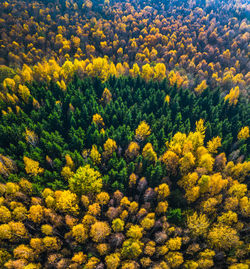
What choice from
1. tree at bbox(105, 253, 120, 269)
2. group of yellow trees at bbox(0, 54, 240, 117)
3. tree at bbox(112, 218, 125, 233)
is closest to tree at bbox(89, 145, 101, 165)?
tree at bbox(112, 218, 125, 233)

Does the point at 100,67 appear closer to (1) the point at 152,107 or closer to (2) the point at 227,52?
(1) the point at 152,107

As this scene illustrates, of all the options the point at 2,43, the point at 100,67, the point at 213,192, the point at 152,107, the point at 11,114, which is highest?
the point at 2,43

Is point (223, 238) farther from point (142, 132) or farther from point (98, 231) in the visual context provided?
point (142, 132)

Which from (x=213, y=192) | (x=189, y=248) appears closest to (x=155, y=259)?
(x=189, y=248)

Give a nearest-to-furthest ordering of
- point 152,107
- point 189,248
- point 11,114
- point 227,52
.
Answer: point 189,248 → point 11,114 → point 152,107 → point 227,52

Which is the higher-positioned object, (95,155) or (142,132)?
(142,132)

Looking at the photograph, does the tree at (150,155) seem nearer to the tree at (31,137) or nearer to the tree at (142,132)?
the tree at (142,132)

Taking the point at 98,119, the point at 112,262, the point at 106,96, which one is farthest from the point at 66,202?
the point at 106,96
